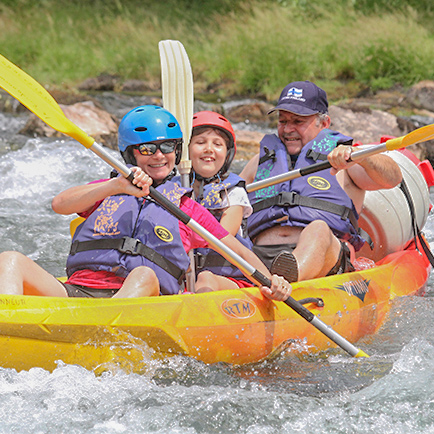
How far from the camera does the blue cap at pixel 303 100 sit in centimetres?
390

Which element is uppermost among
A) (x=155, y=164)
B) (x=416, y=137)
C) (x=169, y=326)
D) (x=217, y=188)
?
(x=416, y=137)

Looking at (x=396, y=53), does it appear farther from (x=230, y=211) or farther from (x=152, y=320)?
(x=152, y=320)

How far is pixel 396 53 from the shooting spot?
11.0m

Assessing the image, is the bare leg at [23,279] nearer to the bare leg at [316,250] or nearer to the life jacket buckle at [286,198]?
the bare leg at [316,250]

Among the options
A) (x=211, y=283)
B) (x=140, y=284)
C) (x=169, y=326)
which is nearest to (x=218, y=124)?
(x=211, y=283)

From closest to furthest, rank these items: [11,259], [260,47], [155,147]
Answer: [11,259] < [155,147] < [260,47]

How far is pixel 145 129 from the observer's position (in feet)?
9.95

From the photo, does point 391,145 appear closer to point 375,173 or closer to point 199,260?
point 375,173

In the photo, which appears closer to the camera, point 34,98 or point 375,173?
point 34,98

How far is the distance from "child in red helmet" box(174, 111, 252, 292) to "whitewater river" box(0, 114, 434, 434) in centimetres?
56

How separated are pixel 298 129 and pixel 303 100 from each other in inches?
6.8

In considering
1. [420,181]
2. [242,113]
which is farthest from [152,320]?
[242,113]

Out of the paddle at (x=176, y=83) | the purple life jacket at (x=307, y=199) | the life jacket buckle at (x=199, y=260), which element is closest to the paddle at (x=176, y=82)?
the paddle at (x=176, y=83)

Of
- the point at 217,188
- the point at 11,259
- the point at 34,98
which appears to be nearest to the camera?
the point at 11,259
